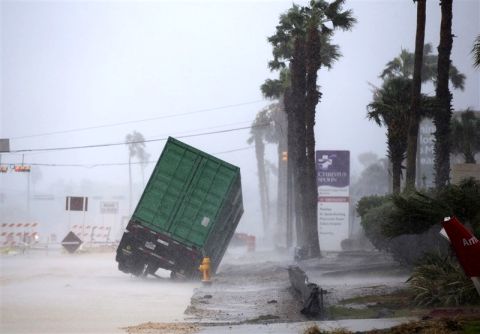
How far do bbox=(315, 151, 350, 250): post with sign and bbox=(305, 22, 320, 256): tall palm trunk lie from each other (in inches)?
241

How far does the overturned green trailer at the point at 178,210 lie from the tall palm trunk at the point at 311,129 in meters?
8.44

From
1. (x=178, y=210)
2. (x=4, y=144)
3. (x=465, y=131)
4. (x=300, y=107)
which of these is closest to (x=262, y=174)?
(x=465, y=131)

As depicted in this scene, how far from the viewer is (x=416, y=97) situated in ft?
79.9

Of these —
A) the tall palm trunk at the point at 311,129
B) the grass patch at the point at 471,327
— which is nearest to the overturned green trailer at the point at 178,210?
the tall palm trunk at the point at 311,129

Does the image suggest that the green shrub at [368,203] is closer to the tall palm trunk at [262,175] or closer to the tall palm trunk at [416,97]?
the tall palm trunk at [416,97]

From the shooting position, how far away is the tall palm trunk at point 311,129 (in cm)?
2997

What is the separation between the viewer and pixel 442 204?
1390cm

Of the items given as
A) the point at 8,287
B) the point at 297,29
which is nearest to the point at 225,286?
the point at 8,287

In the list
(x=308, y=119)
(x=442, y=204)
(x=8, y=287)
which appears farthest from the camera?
(x=308, y=119)

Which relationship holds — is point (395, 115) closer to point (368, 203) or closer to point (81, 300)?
point (368, 203)

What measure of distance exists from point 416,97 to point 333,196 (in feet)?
45.2

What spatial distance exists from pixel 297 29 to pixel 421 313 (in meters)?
22.2

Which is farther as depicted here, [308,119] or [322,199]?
[322,199]

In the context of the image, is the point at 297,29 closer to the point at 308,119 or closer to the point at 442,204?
the point at 308,119
